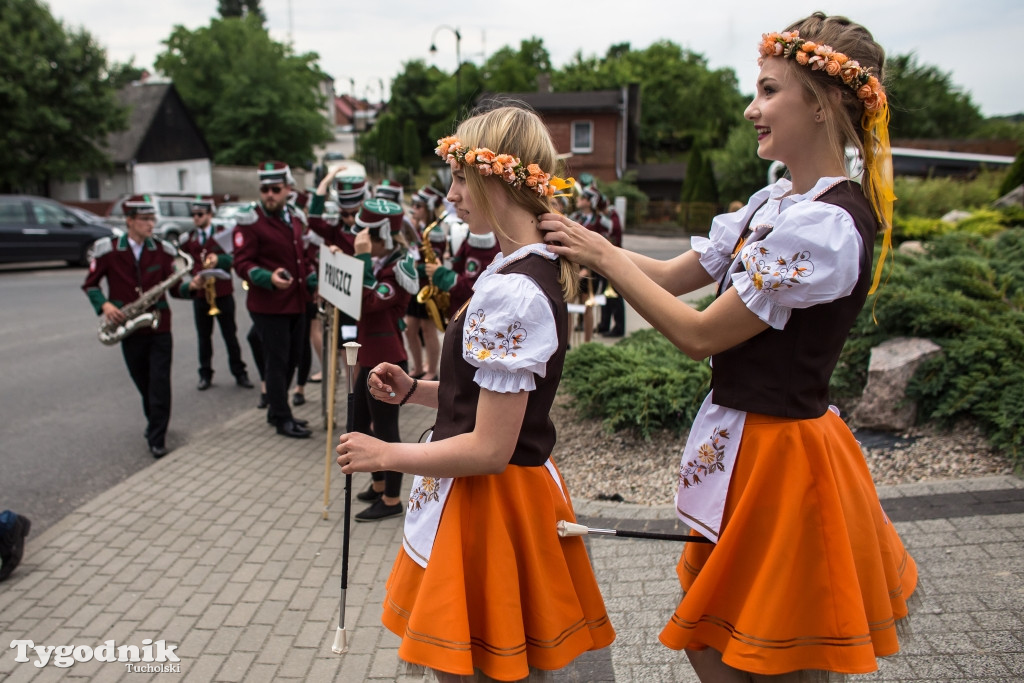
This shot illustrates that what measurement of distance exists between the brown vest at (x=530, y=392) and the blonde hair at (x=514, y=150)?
70 millimetres

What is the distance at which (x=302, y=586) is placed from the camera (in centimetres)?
403

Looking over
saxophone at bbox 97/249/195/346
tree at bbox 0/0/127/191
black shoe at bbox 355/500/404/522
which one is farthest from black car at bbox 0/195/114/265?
black shoe at bbox 355/500/404/522

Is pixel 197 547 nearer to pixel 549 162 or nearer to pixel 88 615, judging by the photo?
pixel 88 615

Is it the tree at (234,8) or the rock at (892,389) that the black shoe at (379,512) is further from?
the tree at (234,8)

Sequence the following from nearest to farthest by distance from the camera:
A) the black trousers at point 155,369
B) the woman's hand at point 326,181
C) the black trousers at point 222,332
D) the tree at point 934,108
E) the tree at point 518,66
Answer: the black trousers at point 155,369, the woman's hand at point 326,181, the black trousers at point 222,332, the tree at point 934,108, the tree at point 518,66

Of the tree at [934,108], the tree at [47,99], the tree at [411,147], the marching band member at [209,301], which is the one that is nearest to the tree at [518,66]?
the tree at [411,147]

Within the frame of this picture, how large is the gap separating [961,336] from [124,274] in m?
6.30

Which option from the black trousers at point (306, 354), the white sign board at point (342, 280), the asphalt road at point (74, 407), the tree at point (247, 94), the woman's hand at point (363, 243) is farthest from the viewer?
the tree at point (247, 94)

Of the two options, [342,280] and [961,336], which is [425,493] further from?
[961,336]

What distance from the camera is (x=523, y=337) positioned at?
6.03 ft

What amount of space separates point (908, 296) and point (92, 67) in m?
32.2

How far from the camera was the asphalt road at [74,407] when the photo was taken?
5.71 metres

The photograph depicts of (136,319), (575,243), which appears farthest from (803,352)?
(136,319)

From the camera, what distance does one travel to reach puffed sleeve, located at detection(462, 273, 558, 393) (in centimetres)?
183
